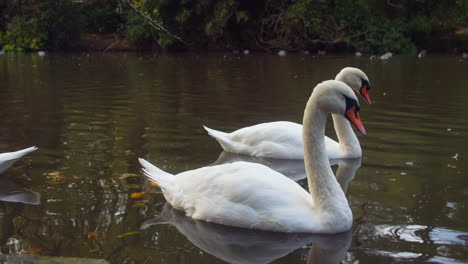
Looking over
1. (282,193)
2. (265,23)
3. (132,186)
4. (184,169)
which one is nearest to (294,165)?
(184,169)

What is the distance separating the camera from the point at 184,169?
628 centimetres

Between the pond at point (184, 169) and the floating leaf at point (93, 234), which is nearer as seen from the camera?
the pond at point (184, 169)

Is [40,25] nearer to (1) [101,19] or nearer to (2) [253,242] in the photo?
(1) [101,19]

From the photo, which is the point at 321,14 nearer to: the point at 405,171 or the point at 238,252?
the point at 405,171

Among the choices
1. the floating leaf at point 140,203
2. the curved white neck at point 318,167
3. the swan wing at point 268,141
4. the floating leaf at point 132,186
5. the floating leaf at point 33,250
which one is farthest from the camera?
the swan wing at point 268,141

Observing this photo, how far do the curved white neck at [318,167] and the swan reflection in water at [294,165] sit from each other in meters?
1.48

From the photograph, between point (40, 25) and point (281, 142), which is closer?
point (281, 142)

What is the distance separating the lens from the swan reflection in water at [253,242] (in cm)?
402

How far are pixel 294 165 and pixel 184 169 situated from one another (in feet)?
4.26

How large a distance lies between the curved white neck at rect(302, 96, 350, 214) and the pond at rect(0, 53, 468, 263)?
11.0 inches

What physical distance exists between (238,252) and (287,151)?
2.92 meters

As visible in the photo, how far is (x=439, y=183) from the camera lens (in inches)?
225

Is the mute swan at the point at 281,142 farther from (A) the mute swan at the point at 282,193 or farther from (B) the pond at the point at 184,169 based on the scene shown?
(A) the mute swan at the point at 282,193

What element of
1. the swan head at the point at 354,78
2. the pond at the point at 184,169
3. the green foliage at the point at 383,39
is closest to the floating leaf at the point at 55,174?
the pond at the point at 184,169
